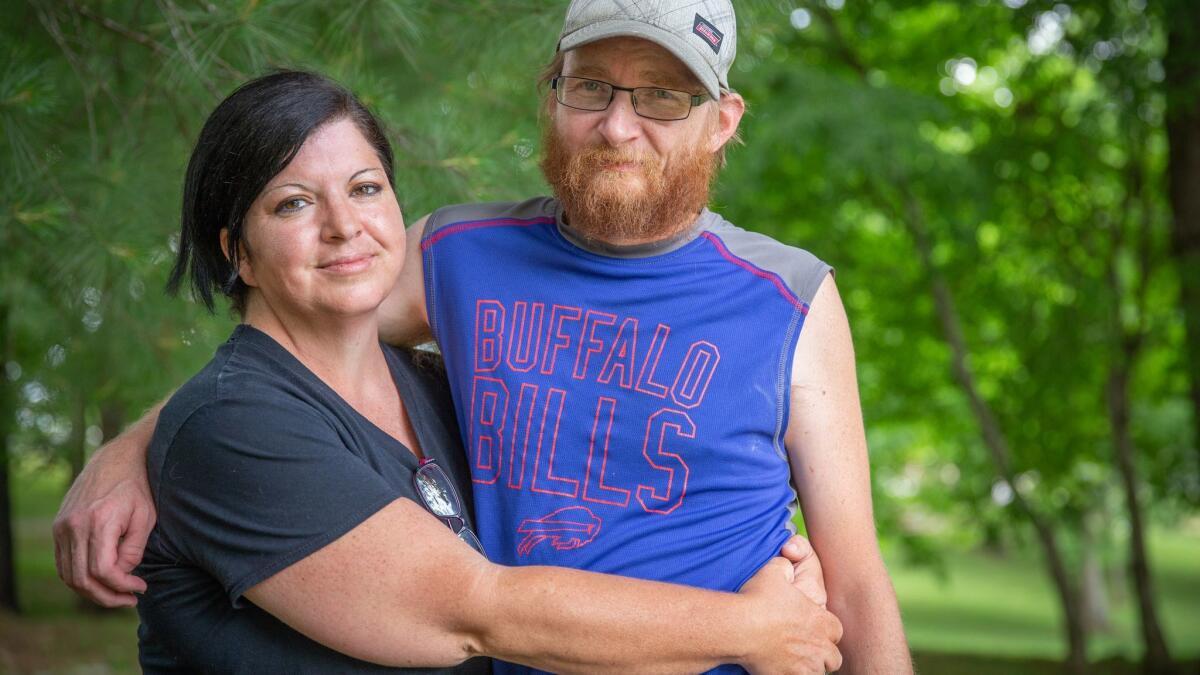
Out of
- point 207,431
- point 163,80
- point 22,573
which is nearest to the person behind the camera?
point 207,431

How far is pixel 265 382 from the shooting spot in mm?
1778

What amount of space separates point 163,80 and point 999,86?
680 centimetres

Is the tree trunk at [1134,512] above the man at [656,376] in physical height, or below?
below

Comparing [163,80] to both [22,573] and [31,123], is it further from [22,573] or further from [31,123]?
[22,573]

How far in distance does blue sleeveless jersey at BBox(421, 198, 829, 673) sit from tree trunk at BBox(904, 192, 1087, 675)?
5938 mm

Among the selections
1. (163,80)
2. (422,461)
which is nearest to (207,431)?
(422,461)

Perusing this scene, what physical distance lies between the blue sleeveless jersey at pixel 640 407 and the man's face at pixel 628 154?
68 mm

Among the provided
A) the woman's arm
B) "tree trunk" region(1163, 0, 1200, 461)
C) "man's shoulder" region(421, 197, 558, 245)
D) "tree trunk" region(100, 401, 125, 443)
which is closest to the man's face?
"man's shoulder" region(421, 197, 558, 245)

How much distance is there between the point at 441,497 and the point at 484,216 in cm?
59

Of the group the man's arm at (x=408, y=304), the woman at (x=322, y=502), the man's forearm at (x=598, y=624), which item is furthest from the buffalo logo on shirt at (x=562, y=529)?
the man's arm at (x=408, y=304)

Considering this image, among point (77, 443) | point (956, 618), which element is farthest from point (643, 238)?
point (956, 618)

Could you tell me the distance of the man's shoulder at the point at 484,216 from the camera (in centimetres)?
227

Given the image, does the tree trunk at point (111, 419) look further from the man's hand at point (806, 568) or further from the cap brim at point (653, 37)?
the man's hand at point (806, 568)

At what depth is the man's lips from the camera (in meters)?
1.90
